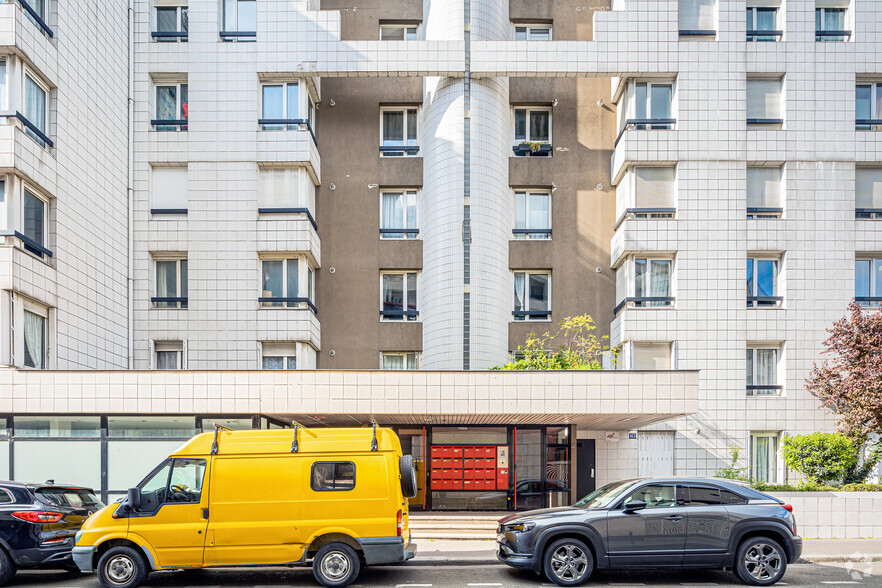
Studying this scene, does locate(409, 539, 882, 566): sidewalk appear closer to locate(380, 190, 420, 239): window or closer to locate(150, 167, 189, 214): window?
locate(380, 190, 420, 239): window

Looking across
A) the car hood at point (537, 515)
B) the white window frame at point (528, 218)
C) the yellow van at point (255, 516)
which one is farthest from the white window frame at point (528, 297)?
the yellow van at point (255, 516)

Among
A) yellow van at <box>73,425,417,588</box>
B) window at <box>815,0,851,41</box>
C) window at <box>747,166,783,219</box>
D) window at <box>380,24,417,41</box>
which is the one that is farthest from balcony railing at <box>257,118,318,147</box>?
window at <box>815,0,851,41</box>

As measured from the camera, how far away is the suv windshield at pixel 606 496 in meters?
11.8

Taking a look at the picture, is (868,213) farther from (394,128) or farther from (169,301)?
(169,301)

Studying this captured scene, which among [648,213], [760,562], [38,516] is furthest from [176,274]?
[760,562]

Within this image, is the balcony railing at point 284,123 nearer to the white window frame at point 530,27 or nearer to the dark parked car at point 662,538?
the white window frame at point 530,27

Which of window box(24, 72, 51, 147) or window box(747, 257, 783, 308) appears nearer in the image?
window box(24, 72, 51, 147)

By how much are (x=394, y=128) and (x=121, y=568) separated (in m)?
17.0

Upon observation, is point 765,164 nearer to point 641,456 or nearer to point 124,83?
point 641,456

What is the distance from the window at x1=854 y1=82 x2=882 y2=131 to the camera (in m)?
22.7

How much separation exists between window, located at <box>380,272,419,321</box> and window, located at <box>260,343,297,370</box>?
3224 millimetres

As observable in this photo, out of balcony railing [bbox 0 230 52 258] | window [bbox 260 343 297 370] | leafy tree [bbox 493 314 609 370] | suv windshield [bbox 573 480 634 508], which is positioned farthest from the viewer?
window [bbox 260 343 297 370]

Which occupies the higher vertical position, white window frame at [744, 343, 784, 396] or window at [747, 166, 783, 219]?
window at [747, 166, 783, 219]

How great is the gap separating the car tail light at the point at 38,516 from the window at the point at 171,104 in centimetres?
1431
